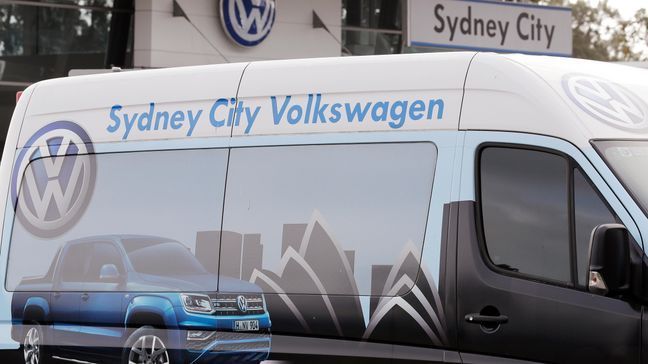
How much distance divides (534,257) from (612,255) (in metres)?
0.51

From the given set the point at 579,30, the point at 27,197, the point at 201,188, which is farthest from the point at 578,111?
the point at 579,30

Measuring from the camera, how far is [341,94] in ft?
21.1

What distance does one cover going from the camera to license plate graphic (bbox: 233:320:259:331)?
257 inches

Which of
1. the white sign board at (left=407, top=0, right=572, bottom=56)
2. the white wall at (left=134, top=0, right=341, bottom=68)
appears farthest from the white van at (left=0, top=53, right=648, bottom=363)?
the white wall at (left=134, top=0, right=341, bottom=68)

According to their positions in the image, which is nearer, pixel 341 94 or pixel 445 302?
pixel 445 302

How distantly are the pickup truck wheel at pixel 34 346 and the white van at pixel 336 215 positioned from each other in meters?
0.01

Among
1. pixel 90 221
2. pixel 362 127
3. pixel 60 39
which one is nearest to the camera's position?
pixel 362 127

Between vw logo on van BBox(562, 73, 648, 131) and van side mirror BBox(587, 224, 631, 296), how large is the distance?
2.25 ft

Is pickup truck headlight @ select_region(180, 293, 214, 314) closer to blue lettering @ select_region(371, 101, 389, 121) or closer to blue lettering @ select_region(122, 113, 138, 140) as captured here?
blue lettering @ select_region(122, 113, 138, 140)

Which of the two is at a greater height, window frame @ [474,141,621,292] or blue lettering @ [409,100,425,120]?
blue lettering @ [409,100,425,120]

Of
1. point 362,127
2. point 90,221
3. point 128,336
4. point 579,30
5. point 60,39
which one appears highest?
point 579,30

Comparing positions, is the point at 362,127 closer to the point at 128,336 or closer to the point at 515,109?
the point at 515,109

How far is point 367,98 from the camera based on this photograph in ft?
20.8

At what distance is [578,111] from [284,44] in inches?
544
